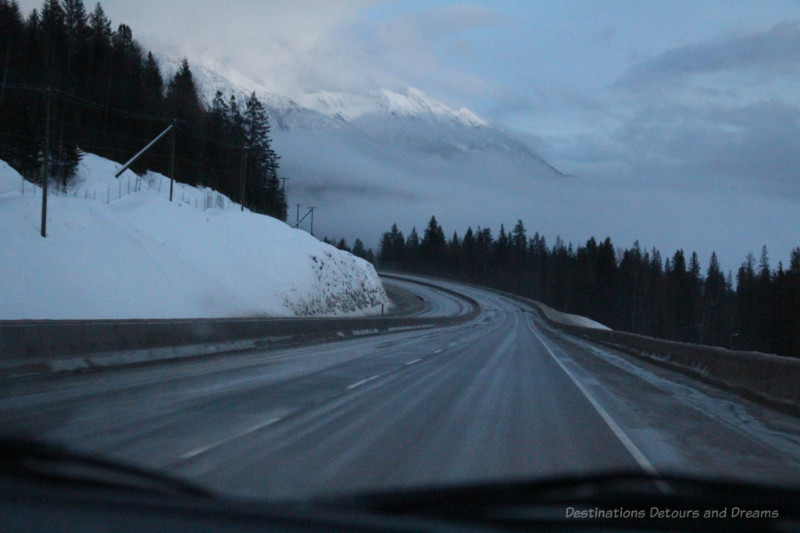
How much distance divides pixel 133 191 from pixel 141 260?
26947 millimetres

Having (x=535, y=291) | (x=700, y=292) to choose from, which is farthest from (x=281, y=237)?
(x=535, y=291)

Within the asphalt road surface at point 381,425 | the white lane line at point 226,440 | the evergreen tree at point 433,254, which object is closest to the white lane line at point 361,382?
the asphalt road surface at point 381,425

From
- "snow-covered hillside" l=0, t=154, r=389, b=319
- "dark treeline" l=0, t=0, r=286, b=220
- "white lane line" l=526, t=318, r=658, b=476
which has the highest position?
"dark treeline" l=0, t=0, r=286, b=220

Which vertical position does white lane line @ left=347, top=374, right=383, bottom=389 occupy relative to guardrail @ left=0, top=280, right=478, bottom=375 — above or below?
below

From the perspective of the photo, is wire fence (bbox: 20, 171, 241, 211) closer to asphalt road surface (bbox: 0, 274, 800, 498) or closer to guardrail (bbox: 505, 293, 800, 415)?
asphalt road surface (bbox: 0, 274, 800, 498)

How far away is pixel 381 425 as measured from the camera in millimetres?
9445

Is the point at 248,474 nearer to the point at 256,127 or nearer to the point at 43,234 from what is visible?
the point at 43,234

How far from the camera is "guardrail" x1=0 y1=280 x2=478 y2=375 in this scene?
43.2ft

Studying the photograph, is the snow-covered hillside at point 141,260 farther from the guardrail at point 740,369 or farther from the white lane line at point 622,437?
the white lane line at point 622,437

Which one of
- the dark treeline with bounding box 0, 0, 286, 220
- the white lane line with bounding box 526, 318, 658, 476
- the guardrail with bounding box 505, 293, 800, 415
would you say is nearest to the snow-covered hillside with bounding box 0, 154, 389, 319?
the dark treeline with bounding box 0, 0, 286, 220

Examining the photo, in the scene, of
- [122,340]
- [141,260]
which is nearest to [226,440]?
[122,340]

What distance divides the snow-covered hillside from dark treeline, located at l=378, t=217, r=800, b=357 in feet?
133

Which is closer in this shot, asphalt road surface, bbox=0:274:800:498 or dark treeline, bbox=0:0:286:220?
asphalt road surface, bbox=0:274:800:498

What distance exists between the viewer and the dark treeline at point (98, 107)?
66.0 m
